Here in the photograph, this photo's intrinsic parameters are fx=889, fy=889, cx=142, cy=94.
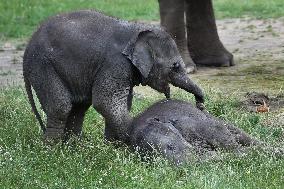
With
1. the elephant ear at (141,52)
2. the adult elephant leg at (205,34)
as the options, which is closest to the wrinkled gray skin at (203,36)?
the adult elephant leg at (205,34)

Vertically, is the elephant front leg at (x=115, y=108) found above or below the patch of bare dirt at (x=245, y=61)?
above

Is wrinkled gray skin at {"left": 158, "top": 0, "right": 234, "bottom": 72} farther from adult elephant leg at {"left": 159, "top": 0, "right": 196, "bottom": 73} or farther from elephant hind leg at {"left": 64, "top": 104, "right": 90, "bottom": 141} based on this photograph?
elephant hind leg at {"left": 64, "top": 104, "right": 90, "bottom": 141}

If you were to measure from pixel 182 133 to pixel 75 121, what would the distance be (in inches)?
35.7

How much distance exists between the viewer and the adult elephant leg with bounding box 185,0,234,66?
12.0m

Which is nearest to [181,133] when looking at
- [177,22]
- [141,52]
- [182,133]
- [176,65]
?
[182,133]

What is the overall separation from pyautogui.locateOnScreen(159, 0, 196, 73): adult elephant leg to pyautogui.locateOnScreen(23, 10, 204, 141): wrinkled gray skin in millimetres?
4858

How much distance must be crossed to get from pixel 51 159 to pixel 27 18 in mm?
12848

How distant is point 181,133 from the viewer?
6234 mm

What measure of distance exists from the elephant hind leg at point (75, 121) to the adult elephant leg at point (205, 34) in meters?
5.50

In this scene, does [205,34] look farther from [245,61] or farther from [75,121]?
[75,121]

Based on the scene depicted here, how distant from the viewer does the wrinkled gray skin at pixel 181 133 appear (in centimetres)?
599

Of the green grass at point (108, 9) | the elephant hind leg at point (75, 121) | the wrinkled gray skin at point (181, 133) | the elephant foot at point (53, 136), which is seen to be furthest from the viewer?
the green grass at point (108, 9)

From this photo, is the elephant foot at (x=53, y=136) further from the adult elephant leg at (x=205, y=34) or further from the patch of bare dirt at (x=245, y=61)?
the adult elephant leg at (x=205, y=34)

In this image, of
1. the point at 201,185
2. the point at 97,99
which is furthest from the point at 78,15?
the point at 201,185
